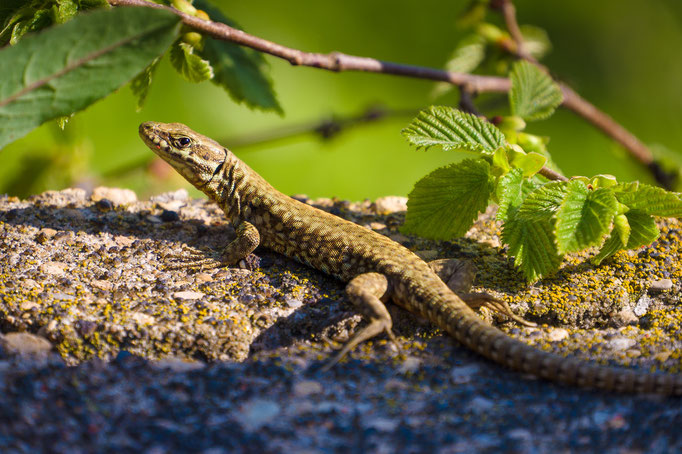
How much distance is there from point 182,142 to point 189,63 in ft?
3.08

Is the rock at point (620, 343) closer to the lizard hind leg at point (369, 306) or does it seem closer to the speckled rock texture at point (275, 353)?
the speckled rock texture at point (275, 353)

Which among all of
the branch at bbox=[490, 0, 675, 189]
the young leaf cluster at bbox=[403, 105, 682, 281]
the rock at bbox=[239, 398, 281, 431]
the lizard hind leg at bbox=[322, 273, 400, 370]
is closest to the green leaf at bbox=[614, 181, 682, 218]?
the young leaf cluster at bbox=[403, 105, 682, 281]

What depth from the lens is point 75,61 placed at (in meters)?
2.24

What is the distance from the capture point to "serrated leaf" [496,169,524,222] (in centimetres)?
284

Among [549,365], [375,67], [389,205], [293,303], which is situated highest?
[375,67]

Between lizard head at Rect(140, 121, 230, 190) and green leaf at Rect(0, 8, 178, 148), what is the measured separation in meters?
1.72

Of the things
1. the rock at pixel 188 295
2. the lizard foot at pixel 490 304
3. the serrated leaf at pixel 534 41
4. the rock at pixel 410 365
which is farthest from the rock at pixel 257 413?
the serrated leaf at pixel 534 41

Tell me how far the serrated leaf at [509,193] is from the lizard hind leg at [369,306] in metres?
0.60

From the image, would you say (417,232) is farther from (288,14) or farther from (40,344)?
(288,14)

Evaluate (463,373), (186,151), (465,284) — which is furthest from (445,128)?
(186,151)

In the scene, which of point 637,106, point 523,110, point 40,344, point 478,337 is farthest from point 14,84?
point 637,106

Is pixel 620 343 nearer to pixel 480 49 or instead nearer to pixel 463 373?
pixel 463 373

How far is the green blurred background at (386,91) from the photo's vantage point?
6148 mm

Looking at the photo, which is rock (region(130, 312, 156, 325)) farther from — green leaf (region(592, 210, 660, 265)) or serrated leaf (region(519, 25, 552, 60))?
serrated leaf (region(519, 25, 552, 60))
